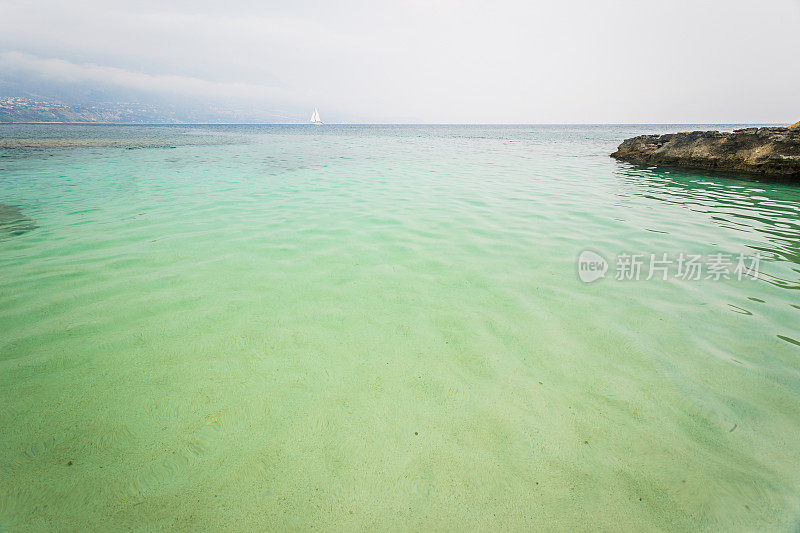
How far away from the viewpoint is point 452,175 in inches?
528

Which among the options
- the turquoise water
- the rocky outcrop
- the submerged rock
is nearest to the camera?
the turquoise water

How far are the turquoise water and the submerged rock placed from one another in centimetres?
53

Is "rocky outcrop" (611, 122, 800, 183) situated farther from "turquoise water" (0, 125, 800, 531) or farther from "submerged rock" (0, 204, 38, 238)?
"submerged rock" (0, 204, 38, 238)

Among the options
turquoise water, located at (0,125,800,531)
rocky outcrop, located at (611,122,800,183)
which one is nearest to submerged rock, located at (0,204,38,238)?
turquoise water, located at (0,125,800,531)

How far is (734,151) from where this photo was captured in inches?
550

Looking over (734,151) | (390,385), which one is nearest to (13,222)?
(390,385)

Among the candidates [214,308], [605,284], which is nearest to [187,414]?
[214,308]

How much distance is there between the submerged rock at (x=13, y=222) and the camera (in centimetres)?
617

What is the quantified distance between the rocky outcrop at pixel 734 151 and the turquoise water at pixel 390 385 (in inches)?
428

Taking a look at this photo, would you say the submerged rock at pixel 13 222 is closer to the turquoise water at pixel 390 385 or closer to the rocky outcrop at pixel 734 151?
the turquoise water at pixel 390 385

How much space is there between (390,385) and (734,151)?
19.3m

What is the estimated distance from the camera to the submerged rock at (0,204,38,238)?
243 inches

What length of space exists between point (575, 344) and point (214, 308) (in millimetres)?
3783

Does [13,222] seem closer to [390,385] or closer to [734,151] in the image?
[390,385]
